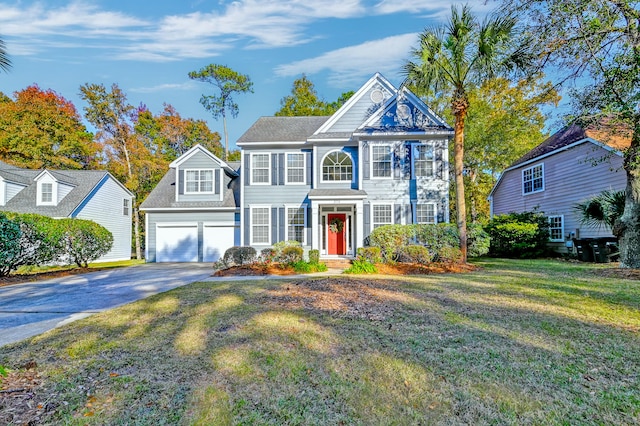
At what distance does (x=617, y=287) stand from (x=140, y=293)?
1097 cm

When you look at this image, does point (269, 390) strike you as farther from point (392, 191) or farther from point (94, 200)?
point (94, 200)

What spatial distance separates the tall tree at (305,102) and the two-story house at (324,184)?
13.7 metres

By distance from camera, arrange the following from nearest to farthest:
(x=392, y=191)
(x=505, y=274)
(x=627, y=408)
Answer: (x=627, y=408), (x=505, y=274), (x=392, y=191)

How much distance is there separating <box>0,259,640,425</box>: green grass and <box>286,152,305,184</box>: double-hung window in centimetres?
1001

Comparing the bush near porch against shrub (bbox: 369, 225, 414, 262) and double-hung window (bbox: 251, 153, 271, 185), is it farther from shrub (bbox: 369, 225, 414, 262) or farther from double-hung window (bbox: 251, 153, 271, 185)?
double-hung window (bbox: 251, 153, 271, 185)

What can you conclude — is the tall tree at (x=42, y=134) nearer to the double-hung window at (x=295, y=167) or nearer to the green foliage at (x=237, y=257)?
the double-hung window at (x=295, y=167)

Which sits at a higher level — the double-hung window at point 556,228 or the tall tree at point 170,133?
the tall tree at point 170,133

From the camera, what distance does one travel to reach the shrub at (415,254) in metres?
11.8

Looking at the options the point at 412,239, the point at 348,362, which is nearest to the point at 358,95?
the point at 412,239

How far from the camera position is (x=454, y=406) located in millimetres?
2520

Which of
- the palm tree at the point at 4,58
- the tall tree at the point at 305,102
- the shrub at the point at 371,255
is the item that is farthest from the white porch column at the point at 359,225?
the tall tree at the point at 305,102

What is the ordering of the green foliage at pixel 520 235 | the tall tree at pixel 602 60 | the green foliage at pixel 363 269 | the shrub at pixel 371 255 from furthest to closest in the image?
the green foliage at pixel 520 235, the shrub at pixel 371 255, the green foliage at pixel 363 269, the tall tree at pixel 602 60

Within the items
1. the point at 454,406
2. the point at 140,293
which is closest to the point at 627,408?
the point at 454,406

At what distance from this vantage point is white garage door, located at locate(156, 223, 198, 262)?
16.6 metres
